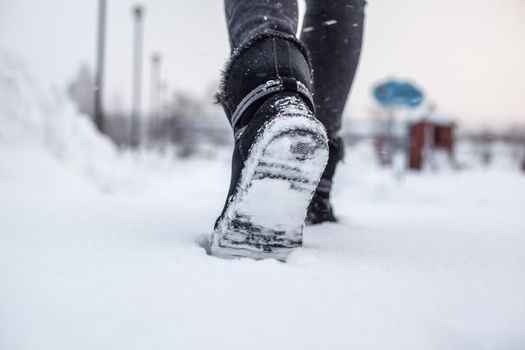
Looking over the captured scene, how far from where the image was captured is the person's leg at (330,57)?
1.13 m

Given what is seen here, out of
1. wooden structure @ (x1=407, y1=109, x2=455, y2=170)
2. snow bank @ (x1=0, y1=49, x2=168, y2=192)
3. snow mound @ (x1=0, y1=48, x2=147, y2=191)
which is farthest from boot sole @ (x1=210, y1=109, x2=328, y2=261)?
wooden structure @ (x1=407, y1=109, x2=455, y2=170)

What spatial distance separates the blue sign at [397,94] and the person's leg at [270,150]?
7308 mm

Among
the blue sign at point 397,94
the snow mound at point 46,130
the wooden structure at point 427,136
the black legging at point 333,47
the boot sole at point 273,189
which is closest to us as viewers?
the boot sole at point 273,189

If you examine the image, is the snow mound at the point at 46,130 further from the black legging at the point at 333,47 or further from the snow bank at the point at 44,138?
the black legging at the point at 333,47

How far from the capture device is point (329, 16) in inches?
45.0

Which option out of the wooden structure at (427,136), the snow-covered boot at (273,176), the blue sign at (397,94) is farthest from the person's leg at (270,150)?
the wooden structure at (427,136)

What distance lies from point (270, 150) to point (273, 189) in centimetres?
6

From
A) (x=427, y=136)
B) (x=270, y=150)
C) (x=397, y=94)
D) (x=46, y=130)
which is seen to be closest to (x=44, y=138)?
(x=46, y=130)

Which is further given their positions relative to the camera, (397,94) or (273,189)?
(397,94)

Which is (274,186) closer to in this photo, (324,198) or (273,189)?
(273,189)

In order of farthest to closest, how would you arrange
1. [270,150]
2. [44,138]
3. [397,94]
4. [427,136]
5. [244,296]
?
1. [427,136]
2. [397,94]
3. [44,138]
4. [270,150]
5. [244,296]

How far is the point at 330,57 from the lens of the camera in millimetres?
1158

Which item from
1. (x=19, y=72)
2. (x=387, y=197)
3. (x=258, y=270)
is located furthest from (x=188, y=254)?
(x=387, y=197)

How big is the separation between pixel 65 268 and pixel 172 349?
0.26 m
